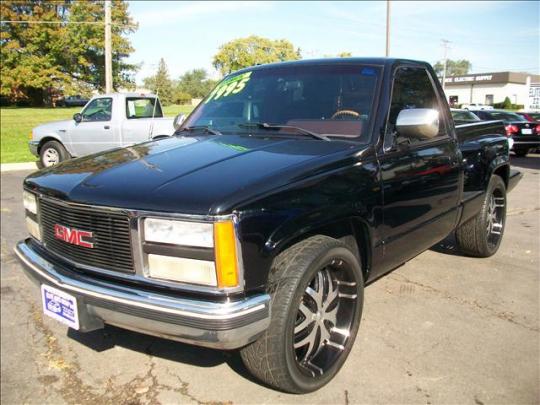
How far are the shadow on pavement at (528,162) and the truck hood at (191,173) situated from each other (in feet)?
39.8

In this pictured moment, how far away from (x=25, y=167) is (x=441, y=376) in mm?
12523

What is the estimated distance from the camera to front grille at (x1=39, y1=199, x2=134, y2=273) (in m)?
2.40

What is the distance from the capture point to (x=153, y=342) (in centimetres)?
341

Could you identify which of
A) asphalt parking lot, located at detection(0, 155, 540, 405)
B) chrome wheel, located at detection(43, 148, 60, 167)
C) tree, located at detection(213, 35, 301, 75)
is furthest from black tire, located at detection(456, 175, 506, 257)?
tree, located at detection(213, 35, 301, 75)

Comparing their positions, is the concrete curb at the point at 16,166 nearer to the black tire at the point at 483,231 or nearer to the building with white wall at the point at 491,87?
the black tire at the point at 483,231

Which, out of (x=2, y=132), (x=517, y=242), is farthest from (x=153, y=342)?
(x=2, y=132)

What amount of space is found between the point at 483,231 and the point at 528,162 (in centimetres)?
1140

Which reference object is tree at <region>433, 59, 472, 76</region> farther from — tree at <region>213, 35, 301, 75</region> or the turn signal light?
the turn signal light

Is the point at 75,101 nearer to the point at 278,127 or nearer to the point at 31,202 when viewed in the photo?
the point at 31,202

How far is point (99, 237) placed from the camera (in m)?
2.50

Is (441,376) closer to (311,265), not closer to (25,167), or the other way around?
(311,265)

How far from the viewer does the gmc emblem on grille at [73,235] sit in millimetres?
2551

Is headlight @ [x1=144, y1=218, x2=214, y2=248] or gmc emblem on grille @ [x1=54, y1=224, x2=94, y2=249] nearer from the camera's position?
headlight @ [x1=144, y1=218, x2=214, y2=248]

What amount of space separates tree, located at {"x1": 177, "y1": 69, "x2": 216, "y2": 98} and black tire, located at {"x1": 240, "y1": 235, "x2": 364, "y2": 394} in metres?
60.8
